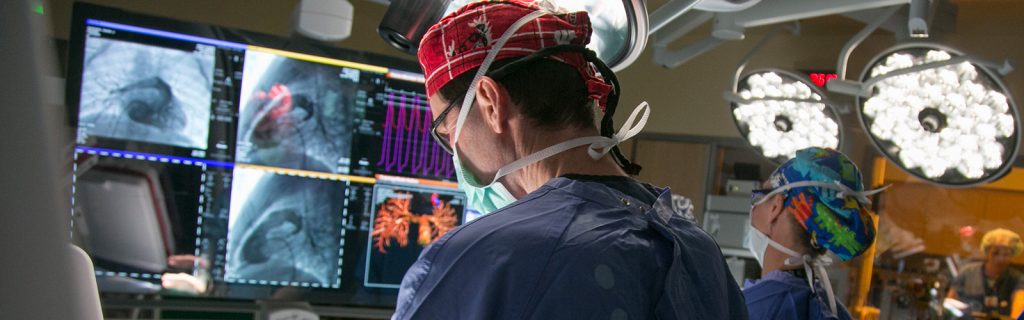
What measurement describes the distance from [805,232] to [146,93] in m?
1.75

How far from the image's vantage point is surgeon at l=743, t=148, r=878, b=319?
7.06ft

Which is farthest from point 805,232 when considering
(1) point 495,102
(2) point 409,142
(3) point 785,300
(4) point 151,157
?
(4) point 151,157

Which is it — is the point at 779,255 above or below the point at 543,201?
below

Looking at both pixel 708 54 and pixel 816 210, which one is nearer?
pixel 816 210

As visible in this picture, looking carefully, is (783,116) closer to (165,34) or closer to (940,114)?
(940,114)

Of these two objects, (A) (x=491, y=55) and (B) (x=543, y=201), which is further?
(A) (x=491, y=55)

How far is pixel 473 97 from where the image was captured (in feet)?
3.80

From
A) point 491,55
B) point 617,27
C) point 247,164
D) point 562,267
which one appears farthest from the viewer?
point 247,164

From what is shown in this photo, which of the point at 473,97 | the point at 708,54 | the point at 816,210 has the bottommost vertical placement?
the point at 816,210

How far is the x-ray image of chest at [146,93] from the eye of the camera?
2359mm

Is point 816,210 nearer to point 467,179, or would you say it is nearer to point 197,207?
point 467,179

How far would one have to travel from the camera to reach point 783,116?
3621 mm

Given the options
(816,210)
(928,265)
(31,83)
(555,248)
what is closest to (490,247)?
(555,248)

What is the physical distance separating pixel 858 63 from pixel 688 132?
44.8 inches
